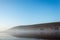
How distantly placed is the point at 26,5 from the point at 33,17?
0.51ft

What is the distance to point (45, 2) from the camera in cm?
127

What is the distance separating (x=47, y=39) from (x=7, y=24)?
1.51ft

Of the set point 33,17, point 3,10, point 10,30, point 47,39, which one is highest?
point 3,10

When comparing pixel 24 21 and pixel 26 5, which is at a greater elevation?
pixel 26 5

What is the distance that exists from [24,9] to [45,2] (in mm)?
242

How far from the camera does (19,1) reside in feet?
4.27

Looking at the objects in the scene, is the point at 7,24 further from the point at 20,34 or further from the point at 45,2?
the point at 45,2

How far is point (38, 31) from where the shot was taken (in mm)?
1224

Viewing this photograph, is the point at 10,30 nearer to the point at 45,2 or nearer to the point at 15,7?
the point at 15,7

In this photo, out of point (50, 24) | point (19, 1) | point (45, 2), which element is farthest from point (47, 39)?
point (19, 1)

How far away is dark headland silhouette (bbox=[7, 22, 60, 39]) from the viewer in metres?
1.21

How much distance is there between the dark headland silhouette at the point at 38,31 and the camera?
1211 mm

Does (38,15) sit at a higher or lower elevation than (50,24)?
higher

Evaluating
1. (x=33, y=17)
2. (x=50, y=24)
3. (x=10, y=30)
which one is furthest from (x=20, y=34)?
(x=50, y=24)
